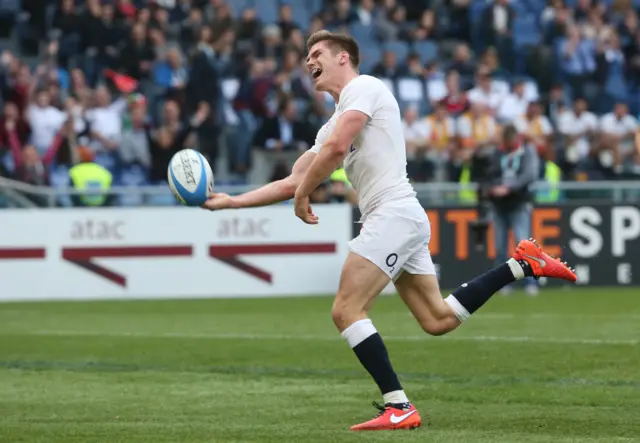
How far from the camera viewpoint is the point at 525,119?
952 inches

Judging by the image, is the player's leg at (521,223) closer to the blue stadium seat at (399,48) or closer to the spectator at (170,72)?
the spectator at (170,72)

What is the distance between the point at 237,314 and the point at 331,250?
336cm

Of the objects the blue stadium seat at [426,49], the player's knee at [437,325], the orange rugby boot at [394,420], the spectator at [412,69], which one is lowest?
the orange rugby boot at [394,420]

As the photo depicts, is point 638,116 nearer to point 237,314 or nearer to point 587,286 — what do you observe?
point 587,286

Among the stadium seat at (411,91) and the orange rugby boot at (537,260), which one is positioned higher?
the stadium seat at (411,91)

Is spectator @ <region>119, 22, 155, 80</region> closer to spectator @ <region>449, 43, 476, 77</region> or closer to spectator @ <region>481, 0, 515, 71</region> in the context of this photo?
spectator @ <region>449, 43, 476, 77</region>

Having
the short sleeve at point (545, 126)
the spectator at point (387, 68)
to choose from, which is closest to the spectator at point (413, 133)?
the spectator at point (387, 68)

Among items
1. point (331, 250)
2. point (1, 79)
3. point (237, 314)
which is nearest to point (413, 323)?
point (237, 314)

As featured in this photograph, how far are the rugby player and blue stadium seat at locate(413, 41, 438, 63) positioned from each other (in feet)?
60.0

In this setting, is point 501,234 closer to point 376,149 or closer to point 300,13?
point 300,13

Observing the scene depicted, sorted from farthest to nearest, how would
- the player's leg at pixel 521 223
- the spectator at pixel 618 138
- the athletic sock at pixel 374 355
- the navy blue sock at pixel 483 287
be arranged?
the spectator at pixel 618 138 < the player's leg at pixel 521 223 < the navy blue sock at pixel 483 287 < the athletic sock at pixel 374 355

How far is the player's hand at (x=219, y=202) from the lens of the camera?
28.2ft

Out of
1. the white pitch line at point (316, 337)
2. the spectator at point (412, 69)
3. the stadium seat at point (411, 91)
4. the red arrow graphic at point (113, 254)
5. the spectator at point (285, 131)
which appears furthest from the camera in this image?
the spectator at point (412, 69)

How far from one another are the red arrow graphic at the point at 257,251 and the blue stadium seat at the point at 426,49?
7245 millimetres
